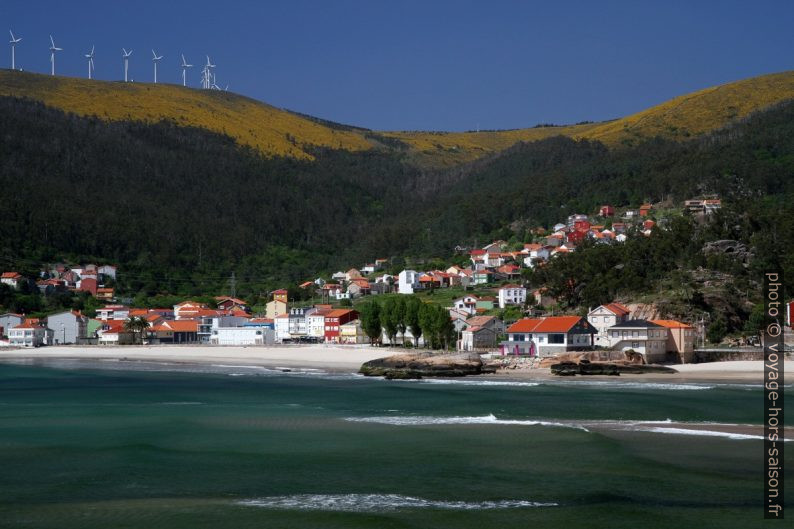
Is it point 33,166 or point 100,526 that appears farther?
point 33,166

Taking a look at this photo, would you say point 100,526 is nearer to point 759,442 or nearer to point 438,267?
point 759,442

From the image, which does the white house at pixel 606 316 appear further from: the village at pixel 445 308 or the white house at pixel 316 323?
the white house at pixel 316 323

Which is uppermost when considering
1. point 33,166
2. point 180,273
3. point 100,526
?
point 33,166

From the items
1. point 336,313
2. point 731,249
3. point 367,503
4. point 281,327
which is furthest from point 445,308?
point 367,503

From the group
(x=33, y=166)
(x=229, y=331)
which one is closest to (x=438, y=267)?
(x=229, y=331)

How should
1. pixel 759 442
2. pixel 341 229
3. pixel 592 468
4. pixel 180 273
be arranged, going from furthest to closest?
pixel 341 229, pixel 180 273, pixel 759 442, pixel 592 468

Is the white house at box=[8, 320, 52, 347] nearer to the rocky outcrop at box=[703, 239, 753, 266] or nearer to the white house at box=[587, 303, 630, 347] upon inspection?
the white house at box=[587, 303, 630, 347]
